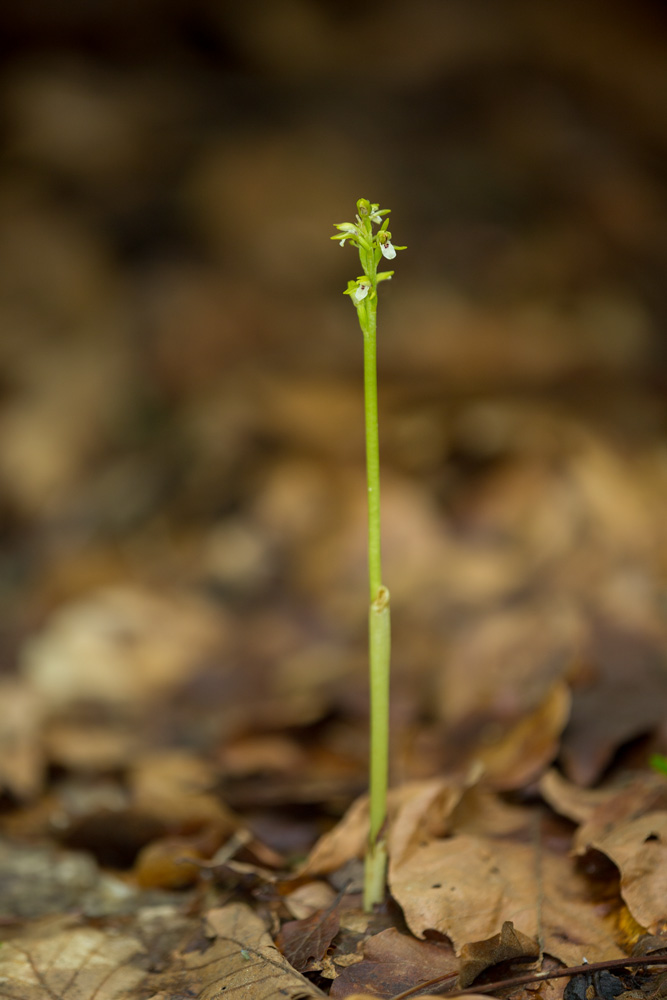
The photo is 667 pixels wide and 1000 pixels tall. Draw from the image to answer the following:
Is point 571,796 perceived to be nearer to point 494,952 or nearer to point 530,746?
point 530,746

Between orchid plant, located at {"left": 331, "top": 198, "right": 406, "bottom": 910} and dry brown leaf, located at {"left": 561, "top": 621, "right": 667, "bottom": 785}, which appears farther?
dry brown leaf, located at {"left": 561, "top": 621, "right": 667, "bottom": 785}

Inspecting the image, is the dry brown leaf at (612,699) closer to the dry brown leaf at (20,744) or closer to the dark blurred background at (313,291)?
the dark blurred background at (313,291)

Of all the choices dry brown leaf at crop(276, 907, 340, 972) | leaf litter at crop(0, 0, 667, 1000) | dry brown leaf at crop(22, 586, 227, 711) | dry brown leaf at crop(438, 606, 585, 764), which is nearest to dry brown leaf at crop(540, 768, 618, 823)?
leaf litter at crop(0, 0, 667, 1000)

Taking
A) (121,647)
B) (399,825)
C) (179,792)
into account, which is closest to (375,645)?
(399,825)

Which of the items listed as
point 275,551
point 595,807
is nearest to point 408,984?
point 595,807

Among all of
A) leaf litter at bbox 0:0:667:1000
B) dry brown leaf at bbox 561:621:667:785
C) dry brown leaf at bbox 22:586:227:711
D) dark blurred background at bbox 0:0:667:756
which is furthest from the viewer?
dark blurred background at bbox 0:0:667:756

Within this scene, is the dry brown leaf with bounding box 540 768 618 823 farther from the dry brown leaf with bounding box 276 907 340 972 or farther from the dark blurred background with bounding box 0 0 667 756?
the dark blurred background with bounding box 0 0 667 756

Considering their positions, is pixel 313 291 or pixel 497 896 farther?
pixel 313 291
